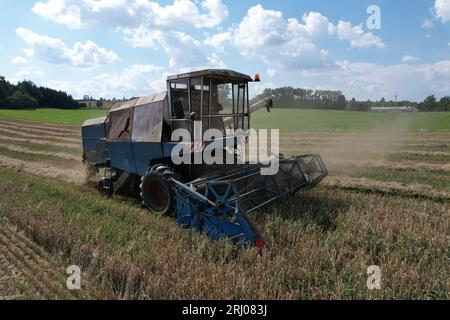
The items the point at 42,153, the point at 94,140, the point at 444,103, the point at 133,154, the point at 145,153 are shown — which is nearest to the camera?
the point at 145,153

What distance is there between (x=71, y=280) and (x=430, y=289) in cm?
364

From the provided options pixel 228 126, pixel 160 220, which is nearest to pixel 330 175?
pixel 228 126

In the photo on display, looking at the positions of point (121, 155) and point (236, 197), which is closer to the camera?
point (236, 197)

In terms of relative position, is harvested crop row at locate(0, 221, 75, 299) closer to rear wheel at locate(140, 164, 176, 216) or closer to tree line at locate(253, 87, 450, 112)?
rear wheel at locate(140, 164, 176, 216)

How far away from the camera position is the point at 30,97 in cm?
6638

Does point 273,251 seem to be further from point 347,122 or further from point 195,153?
point 347,122

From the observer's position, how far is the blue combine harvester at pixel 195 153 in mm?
5375

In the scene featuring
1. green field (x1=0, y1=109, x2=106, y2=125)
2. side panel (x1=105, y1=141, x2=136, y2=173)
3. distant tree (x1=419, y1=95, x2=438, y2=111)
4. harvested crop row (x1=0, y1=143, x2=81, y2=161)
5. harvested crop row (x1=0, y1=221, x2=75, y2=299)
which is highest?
distant tree (x1=419, y1=95, x2=438, y2=111)

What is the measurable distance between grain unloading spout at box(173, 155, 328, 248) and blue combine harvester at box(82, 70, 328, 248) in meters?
0.01

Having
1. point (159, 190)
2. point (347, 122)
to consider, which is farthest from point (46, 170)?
point (347, 122)

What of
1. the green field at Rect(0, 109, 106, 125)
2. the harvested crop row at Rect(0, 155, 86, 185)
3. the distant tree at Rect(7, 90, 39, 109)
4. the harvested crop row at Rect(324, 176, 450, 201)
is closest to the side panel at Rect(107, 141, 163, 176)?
the harvested crop row at Rect(0, 155, 86, 185)

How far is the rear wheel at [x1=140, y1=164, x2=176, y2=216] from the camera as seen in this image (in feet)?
19.2

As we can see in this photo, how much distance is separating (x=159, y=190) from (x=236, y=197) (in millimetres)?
2199

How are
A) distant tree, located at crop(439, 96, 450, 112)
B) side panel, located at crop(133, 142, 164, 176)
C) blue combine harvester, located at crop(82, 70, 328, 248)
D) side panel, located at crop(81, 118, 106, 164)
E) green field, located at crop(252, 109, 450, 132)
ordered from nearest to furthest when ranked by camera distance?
1. blue combine harvester, located at crop(82, 70, 328, 248)
2. side panel, located at crop(133, 142, 164, 176)
3. side panel, located at crop(81, 118, 106, 164)
4. green field, located at crop(252, 109, 450, 132)
5. distant tree, located at crop(439, 96, 450, 112)
